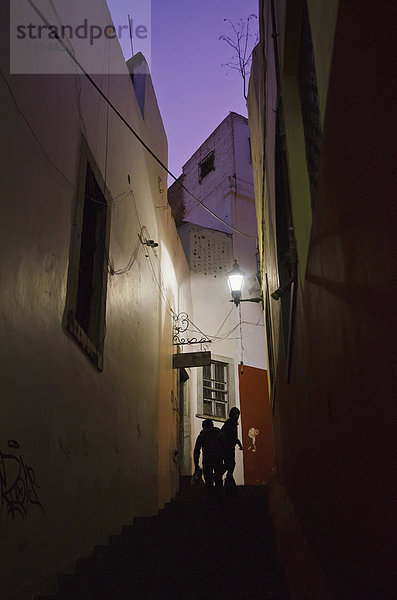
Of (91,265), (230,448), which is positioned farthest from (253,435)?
(91,265)

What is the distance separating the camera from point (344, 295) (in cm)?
233

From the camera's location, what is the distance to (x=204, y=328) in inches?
617

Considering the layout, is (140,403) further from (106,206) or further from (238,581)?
(238,581)

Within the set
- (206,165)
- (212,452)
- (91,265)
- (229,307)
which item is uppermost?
(206,165)

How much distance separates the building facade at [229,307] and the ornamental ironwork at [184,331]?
25 centimetres

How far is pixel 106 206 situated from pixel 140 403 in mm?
3007

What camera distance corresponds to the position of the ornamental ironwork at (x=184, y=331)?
1280 cm

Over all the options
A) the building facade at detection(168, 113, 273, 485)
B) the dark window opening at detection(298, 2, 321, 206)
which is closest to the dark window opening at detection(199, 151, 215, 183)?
the building facade at detection(168, 113, 273, 485)

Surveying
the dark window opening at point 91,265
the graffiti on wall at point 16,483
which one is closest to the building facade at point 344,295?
the graffiti on wall at point 16,483

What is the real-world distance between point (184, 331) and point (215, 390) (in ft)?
6.75

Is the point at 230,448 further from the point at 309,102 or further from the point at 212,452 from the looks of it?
the point at 309,102

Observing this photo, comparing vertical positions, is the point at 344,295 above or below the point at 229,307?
below

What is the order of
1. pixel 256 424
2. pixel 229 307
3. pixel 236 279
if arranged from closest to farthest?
pixel 236 279
pixel 256 424
pixel 229 307

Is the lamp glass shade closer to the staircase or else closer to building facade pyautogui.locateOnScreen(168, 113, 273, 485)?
building facade pyautogui.locateOnScreen(168, 113, 273, 485)
